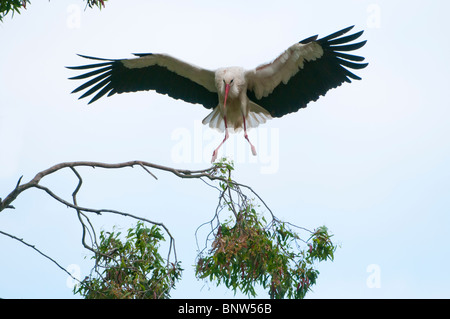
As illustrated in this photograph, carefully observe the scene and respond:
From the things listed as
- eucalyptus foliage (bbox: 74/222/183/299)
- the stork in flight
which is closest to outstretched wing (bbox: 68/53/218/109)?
the stork in flight

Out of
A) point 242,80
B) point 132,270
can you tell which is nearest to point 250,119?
point 242,80

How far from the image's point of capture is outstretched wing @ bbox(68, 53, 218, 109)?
7.83 m

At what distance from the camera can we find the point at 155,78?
812 cm

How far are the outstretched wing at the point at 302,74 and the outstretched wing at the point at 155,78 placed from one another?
23.9 inches

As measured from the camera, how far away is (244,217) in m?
5.50

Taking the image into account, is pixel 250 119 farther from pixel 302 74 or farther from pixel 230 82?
pixel 302 74

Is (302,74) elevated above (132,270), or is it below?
above

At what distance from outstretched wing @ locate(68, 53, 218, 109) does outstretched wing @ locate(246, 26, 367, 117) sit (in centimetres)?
61

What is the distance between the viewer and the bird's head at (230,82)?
24.9 ft

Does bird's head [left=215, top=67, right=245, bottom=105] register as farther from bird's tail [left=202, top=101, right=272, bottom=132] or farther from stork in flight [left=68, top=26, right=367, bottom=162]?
bird's tail [left=202, top=101, right=272, bottom=132]

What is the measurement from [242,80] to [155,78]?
1.12m
